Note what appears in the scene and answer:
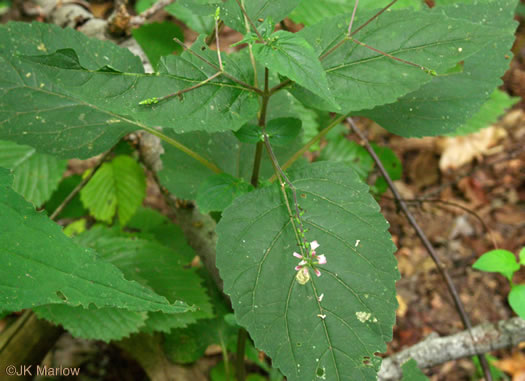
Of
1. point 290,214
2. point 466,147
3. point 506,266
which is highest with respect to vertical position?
point 290,214

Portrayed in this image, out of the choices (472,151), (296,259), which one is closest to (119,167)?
(296,259)

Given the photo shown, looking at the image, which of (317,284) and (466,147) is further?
(466,147)

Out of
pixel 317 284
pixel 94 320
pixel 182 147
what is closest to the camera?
pixel 317 284

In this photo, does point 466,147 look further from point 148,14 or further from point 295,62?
point 295,62

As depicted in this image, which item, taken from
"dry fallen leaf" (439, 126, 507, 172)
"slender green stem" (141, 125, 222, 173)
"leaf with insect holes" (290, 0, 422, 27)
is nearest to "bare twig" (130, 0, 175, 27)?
"leaf with insect holes" (290, 0, 422, 27)

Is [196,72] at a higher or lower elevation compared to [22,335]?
higher

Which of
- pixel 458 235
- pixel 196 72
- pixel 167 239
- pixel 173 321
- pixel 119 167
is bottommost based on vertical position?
pixel 458 235

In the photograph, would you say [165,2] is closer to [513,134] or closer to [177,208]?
[177,208]

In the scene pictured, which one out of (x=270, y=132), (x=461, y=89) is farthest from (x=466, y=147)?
(x=270, y=132)

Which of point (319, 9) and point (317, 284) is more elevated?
point (319, 9)
